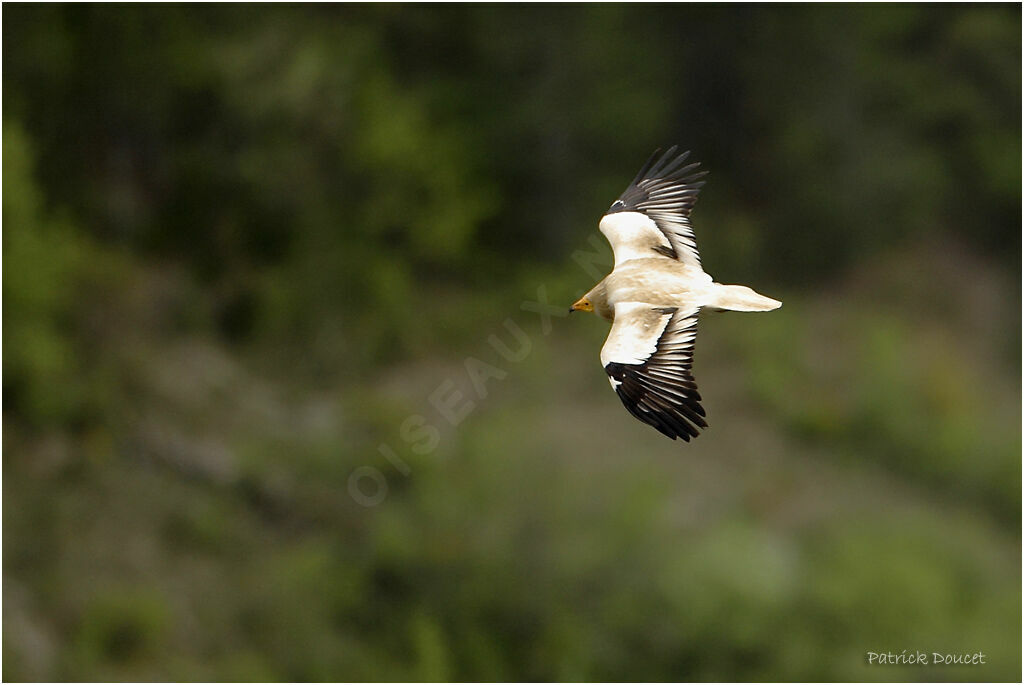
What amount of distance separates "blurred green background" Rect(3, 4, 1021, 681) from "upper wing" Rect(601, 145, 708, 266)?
1042cm

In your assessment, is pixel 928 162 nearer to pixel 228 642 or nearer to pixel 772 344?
pixel 772 344

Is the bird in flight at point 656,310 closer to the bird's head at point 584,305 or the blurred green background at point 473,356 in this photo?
the bird's head at point 584,305

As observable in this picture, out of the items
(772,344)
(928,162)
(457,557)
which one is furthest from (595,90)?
(457,557)

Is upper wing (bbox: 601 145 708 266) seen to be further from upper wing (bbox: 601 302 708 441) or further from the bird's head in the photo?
upper wing (bbox: 601 302 708 441)

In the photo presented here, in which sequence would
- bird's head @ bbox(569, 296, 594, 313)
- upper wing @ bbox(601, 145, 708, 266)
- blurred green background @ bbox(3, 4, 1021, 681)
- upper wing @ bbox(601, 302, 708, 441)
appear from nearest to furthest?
1. upper wing @ bbox(601, 302, 708, 441)
2. bird's head @ bbox(569, 296, 594, 313)
3. upper wing @ bbox(601, 145, 708, 266)
4. blurred green background @ bbox(3, 4, 1021, 681)

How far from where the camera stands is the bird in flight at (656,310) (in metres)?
6.80

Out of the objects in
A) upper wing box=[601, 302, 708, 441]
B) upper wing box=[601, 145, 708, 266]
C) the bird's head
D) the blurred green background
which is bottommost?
upper wing box=[601, 302, 708, 441]

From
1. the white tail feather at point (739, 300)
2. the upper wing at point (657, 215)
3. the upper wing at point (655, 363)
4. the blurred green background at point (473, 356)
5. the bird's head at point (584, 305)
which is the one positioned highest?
the blurred green background at point (473, 356)

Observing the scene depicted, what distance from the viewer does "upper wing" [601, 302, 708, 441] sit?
6.76 metres

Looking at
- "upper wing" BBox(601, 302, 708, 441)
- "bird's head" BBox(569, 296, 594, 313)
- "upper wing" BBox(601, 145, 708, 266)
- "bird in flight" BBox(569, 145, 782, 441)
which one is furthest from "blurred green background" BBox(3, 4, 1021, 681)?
"upper wing" BBox(601, 302, 708, 441)

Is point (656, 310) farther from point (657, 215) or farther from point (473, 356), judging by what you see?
point (473, 356)

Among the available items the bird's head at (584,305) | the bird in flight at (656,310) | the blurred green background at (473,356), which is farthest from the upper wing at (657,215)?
the blurred green background at (473,356)

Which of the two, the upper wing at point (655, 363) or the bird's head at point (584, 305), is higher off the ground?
the bird's head at point (584, 305)

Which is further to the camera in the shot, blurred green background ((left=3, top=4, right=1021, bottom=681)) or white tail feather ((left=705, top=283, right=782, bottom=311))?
blurred green background ((left=3, top=4, right=1021, bottom=681))
